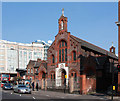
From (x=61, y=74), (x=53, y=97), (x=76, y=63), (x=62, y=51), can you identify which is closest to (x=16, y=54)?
(x=61, y=74)

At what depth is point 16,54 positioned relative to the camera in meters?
139

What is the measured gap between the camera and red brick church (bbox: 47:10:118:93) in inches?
1425

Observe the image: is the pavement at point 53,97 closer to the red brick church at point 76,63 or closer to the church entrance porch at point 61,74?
the red brick church at point 76,63

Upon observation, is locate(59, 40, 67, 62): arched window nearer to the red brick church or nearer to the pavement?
the red brick church

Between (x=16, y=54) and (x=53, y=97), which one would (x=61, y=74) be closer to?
(x=53, y=97)

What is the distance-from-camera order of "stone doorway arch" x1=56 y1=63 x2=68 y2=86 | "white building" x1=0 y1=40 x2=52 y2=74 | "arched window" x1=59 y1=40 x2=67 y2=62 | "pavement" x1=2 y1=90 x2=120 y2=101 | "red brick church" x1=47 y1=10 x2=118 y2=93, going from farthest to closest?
"white building" x1=0 y1=40 x2=52 y2=74
"arched window" x1=59 y1=40 x2=67 y2=62
"stone doorway arch" x1=56 y1=63 x2=68 y2=86
"red brick church" x1=47 y1=10 x2=118 y2=93
"pavement" x1=2 y1=90 x2=120 y2=101

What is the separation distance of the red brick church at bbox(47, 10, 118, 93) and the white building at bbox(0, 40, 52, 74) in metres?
84.1

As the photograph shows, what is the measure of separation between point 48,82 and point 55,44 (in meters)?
8.16

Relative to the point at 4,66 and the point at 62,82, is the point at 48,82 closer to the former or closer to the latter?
the point at 62,82

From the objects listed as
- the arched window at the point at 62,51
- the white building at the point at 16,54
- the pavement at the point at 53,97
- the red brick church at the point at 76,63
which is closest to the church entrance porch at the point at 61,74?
the red brick church at the point at 76,63

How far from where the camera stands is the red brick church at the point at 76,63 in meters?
36.2

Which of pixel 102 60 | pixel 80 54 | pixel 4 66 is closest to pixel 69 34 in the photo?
pixel 80 54

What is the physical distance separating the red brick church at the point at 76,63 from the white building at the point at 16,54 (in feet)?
276

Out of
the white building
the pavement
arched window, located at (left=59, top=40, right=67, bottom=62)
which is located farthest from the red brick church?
the white building
